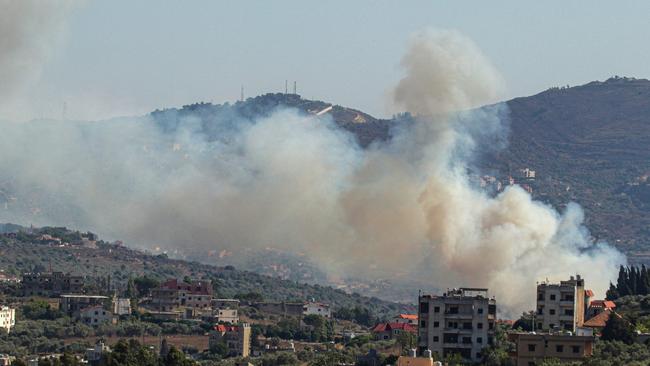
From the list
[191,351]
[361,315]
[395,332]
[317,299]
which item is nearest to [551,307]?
[395,332]

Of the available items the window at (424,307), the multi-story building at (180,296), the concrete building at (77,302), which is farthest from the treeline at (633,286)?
the multi-story building at (180,296)

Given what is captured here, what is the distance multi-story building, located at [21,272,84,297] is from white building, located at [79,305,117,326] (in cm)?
1263

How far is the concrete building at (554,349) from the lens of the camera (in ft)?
269

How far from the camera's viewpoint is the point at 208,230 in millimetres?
193500

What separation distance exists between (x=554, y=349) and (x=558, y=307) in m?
12.6

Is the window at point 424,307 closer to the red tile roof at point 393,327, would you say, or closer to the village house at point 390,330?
the village house at point 390,330

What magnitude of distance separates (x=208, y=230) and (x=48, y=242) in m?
15.1

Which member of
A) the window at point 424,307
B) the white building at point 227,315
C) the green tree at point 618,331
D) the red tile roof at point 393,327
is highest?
the white building at point 227,315

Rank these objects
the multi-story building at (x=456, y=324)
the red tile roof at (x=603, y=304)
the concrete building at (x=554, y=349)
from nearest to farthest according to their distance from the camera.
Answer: the concrete building at (x=554, y=349) → the multi-story building at (x=456, y=324) → the red tile roof at (x=603, y=304)

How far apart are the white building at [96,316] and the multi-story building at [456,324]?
37.9m

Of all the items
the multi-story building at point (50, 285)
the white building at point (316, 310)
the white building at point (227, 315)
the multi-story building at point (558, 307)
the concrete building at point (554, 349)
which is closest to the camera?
the concrete building at point (554, 349)

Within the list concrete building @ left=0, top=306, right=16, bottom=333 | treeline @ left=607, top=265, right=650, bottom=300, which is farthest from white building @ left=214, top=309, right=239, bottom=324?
treeline @ left=607, top=265, right=650, bottom=300

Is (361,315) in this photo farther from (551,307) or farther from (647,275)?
(551,307)

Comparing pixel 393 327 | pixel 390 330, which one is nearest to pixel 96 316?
pixel 393 327
